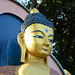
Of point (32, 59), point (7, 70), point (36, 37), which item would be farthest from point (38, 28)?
point (7, 70)

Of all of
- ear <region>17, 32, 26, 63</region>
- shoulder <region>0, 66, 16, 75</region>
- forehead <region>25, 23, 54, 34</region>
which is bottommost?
shoulder <region>0, 66, 16, 75</region>

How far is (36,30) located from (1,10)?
113 centimetres

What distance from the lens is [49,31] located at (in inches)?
112

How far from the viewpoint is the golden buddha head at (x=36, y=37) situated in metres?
2.70

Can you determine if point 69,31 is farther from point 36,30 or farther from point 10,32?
point 36,30

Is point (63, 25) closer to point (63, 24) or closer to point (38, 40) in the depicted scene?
point (63, 24)

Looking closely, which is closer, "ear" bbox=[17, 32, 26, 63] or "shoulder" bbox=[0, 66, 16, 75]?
"shoulder" bbox=[0, 66, 16, 75]

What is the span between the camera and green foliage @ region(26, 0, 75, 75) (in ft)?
28.5

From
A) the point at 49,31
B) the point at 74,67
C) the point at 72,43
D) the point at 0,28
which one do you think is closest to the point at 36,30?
the point at 49,31

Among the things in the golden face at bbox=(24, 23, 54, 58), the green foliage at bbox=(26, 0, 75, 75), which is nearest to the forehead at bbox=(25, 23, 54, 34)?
the golden face at bbox=(24, 23, 54, 58)

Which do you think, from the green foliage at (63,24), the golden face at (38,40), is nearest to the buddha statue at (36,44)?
the golden face at (38,40)

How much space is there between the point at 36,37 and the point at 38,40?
0.19 feet

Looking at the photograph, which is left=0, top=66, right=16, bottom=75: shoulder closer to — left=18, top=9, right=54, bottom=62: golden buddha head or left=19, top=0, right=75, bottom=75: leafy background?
left=18, top=9, right=54, bottom=62: golden buddha head

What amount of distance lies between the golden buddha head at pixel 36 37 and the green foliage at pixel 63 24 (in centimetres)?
564
